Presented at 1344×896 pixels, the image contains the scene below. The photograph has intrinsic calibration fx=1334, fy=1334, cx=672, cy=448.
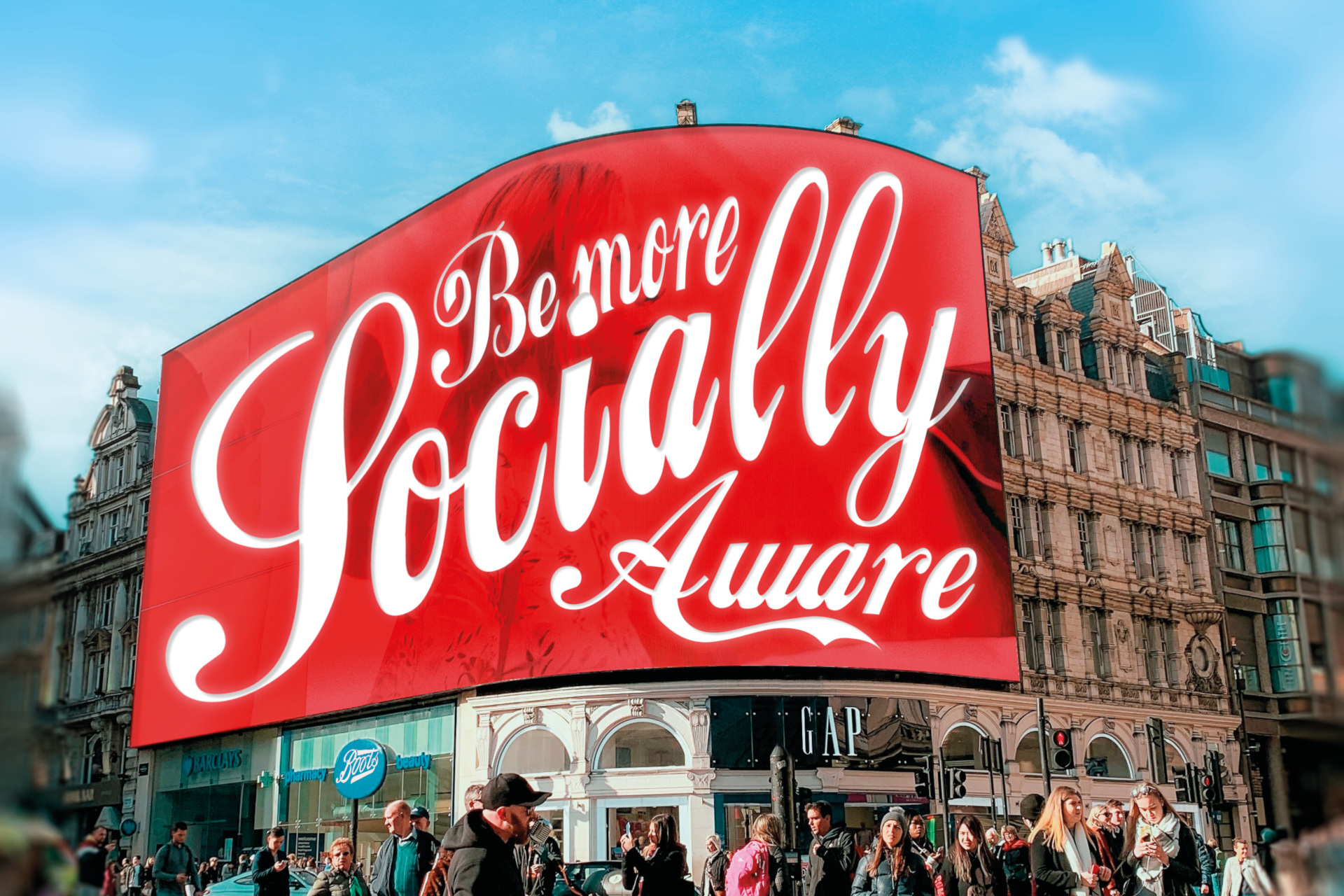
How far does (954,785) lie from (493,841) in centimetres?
2413

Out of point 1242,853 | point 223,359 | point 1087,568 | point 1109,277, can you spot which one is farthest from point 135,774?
point 1242,853

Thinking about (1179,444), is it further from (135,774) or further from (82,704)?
(82,704)

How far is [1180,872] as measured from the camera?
983 centimetres

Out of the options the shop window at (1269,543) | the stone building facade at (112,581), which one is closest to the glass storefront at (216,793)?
the stone building facade at (112,581)

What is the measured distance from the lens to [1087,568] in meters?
45.2

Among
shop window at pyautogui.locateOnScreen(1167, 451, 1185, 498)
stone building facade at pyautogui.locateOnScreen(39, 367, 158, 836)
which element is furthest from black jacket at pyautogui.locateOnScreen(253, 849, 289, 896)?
stone building facade at pyautogui.locateOnScreen(39, 367, 158, 836)

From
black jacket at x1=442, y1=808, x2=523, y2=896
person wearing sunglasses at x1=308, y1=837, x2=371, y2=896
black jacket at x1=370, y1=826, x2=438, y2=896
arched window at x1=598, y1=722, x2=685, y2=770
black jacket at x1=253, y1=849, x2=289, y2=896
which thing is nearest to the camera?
black jacket at x1=442, y1=808, x2=523, y2=896

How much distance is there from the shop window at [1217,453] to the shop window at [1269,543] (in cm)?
213

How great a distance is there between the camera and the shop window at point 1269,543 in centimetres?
4972

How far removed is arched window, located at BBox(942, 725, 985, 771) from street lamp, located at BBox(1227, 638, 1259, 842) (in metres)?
11.8

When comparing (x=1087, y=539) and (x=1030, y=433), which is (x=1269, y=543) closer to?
(x=1087, y=539)

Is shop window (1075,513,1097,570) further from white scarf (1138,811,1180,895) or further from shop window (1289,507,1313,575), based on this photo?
shop window (1289,507,1313,575)

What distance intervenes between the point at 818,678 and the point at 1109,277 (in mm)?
22887

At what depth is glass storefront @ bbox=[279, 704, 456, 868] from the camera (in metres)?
37.9
